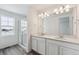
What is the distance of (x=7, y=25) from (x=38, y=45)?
1102mm

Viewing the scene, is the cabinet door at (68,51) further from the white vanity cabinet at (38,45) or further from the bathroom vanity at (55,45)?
the white vanity cabinet at (38,45)

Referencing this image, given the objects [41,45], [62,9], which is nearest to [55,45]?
[41,45]

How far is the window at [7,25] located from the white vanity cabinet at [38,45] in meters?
0.84

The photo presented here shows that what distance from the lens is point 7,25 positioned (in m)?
1.58

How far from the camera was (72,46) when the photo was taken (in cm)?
127

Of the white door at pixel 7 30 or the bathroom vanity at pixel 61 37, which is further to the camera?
the white door at pixel 7 30

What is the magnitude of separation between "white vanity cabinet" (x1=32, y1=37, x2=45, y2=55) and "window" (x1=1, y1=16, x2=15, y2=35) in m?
Result: 0.84

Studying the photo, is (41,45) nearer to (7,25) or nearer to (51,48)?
(51,48)

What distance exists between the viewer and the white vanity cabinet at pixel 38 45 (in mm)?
1928

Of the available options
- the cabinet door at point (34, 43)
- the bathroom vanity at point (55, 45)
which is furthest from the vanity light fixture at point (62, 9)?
the cabinet door at point (34, 43)

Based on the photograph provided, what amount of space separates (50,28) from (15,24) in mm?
1047
